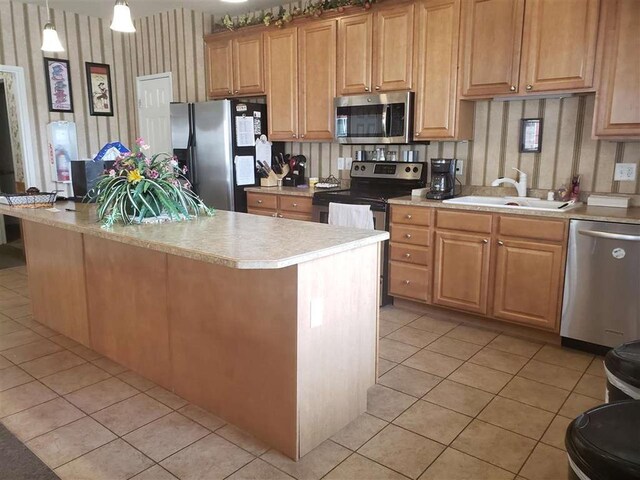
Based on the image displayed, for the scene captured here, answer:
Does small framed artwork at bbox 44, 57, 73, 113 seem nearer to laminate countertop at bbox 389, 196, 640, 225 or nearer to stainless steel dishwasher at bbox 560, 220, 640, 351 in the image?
laminate countertop at bbox 389, 196, 640, 225

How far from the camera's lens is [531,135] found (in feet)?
11.8

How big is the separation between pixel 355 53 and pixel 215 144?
62.6 inches

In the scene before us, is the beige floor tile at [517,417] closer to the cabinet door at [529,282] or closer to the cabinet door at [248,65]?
the cabinet door at [529,282]

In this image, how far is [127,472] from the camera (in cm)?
195

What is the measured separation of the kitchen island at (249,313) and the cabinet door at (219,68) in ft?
8.88

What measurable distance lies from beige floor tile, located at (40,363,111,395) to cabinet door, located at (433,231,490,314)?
7.57 feet

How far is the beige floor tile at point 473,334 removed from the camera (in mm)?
3350

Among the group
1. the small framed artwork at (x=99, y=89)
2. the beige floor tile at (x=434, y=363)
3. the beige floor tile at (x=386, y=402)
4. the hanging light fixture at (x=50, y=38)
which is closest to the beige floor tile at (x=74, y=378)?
the beige floor tile at (x=386, y=402)

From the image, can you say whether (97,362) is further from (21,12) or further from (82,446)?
(21,12)

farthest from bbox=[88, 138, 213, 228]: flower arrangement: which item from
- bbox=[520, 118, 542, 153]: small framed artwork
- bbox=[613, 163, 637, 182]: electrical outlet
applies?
bbox=[613, 163, 637, 182]: electrical outlet

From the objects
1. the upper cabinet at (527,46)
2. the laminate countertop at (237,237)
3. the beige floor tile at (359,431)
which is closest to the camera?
the laminate countertop at (237,237)

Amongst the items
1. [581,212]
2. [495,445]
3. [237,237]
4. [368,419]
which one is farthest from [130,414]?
[581,212]

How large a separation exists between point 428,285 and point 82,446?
2.49 metres

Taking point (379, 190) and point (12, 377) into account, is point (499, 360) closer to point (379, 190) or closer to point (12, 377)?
point (379, 190)
